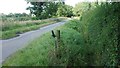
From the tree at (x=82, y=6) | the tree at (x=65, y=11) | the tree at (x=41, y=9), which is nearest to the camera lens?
the tree at (x=82, y=6)

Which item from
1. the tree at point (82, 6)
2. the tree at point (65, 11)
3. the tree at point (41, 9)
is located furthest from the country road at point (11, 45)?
the tree at point (65, 11)

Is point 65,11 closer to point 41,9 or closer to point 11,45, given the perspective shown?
point 41,9

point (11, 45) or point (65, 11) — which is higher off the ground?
point (11, 45)

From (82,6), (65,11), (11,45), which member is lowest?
(65,11)

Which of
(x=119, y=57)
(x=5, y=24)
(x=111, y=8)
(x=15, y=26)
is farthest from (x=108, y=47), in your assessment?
(x=15, y=26)

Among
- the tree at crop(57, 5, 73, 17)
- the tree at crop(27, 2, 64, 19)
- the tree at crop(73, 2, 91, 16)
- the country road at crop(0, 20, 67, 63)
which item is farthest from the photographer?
the tree at crop(57, 5, 73, 17)

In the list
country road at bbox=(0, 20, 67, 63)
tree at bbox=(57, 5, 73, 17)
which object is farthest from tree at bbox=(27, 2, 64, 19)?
country road at bbox=(0, 20, 67, 63)

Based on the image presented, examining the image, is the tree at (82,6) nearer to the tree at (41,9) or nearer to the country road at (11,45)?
the tree at (41,9)

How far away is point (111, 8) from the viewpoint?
31.1 ft

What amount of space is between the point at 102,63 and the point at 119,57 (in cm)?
155

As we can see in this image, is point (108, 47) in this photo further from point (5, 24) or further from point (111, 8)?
point (5, 24)

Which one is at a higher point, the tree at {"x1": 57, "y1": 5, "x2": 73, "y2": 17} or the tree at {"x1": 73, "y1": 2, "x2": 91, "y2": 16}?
the tree at {"x1": 73, "y1": 2, "x2": 91, "y2": 16}

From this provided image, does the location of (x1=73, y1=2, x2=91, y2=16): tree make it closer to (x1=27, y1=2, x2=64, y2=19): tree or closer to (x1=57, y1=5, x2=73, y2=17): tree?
(x1=27, y1=2, x2=64, y2=19): tree

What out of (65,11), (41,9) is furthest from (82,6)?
(65,11)
